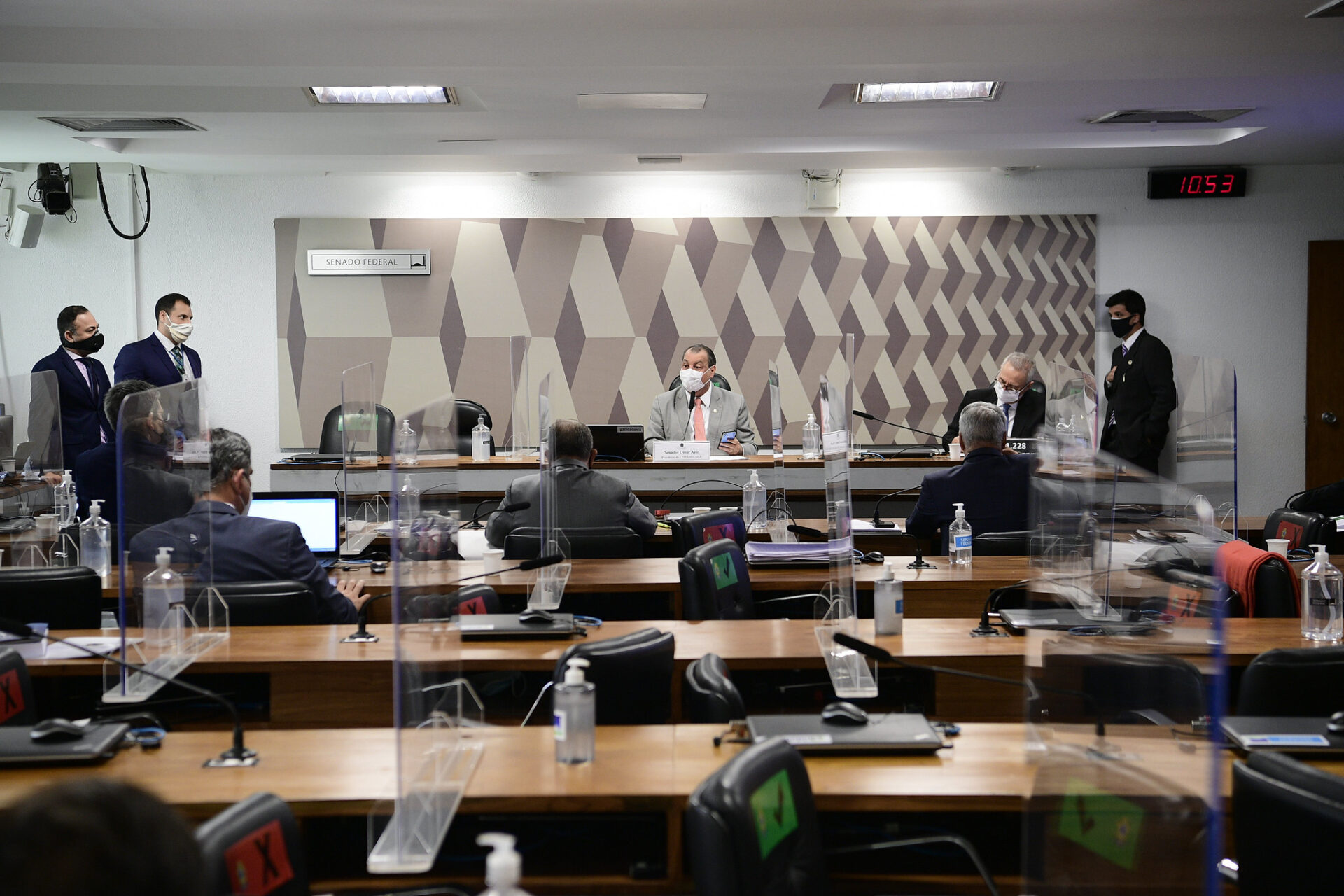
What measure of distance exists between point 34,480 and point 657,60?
11.0 ft

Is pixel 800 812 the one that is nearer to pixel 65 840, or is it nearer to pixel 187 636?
pixel 65 840

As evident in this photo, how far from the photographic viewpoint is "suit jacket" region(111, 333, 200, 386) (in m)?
6.48

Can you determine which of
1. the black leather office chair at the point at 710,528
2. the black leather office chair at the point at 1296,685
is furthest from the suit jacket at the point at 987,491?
the black leather office chair at the point at 1296,685

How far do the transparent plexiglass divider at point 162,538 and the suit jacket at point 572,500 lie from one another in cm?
157

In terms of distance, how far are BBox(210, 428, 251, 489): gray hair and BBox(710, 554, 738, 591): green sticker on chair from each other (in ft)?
4.86

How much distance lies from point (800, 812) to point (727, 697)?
1.71ft

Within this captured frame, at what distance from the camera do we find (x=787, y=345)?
8.23m

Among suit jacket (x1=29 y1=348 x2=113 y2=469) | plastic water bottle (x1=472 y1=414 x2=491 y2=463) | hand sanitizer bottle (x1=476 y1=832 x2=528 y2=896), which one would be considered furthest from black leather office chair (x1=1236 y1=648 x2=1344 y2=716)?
suit jacket (x1=29 y1=348 x2=113 y2=469)

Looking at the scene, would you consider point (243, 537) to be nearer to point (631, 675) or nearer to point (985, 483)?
point (631, 675)

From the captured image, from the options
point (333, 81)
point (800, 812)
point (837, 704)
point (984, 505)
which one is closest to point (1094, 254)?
point (984, 505)

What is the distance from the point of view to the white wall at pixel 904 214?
8.05m

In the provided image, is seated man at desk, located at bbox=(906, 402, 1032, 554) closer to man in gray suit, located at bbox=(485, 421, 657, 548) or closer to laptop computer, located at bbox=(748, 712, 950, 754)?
man in gray suit, located at bbox=(485, 421, 657, 548)

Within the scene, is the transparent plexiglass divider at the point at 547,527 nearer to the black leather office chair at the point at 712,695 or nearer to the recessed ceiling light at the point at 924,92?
the black leather office chair at the point at 712,695

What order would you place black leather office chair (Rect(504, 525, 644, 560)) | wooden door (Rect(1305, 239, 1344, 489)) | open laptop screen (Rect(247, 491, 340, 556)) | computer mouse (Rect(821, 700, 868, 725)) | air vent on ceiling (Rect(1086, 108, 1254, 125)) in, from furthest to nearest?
1. wooden door (Rect(1305, 239, 1344, 489))
2. air vent on ceiling (Rect(1086, 108, 1254, 125))
3. open laptop screen (Rect(247, 491, 340, 556))
4. black leather office chair (Rect(504, 525, 644, 560))
5. computer mouse (Rect(821, 700, 868, 725))
